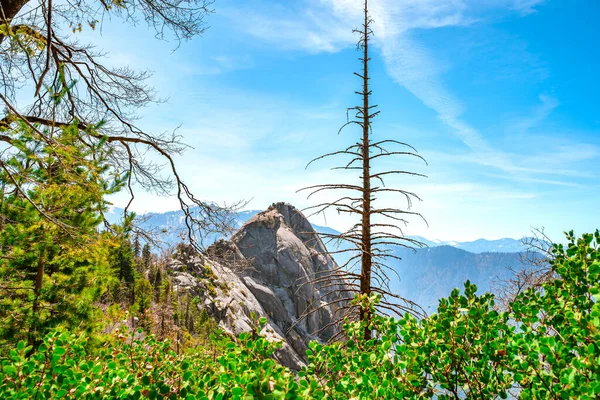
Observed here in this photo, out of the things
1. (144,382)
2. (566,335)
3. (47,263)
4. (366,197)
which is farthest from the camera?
(47,263)

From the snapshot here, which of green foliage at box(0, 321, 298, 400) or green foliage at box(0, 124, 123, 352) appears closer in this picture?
green foliage at box(0, 321, 298, 400)

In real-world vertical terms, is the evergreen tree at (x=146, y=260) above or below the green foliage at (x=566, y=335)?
below

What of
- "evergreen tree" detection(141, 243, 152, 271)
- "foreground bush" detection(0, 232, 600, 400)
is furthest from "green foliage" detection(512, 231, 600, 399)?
Result: "evergreen tree" detection(141, 243, 152, 271)

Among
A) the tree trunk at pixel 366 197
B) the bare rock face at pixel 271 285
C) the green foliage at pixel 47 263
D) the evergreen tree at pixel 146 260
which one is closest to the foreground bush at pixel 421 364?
the tree trunk at pixel 366 197

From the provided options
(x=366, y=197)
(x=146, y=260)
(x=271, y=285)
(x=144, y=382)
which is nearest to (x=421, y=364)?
(x=144, y=382)

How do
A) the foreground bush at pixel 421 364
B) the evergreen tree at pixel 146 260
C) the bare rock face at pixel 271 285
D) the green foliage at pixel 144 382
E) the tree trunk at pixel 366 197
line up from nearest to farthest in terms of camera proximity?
the green foliage at pixel 144 382 < the foreground bush at pixel 421 364 < the tree trunk at pixel 366 197 < the bare rock face at pixel 271 285 < the evergreen tree at pixel 146 260

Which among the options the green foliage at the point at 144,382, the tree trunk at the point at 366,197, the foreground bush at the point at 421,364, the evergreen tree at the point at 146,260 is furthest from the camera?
the evergreen tree at the point at 146,260

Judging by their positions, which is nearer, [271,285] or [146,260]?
[271,285]

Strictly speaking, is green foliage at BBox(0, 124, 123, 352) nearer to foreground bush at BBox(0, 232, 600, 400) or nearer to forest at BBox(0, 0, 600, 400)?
forest at BBox(0, 0, 600, 400)

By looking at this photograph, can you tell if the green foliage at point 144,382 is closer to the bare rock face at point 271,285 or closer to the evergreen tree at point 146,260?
the bare rock face at point 271,285

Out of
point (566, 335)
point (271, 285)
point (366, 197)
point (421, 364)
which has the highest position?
point (366, 197)

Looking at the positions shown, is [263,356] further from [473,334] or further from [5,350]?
[5,350]

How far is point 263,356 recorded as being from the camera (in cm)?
199

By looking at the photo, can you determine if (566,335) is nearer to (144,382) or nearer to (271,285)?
(144,382)
